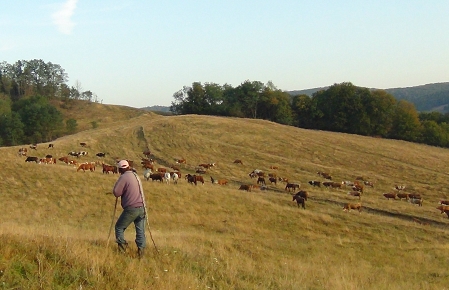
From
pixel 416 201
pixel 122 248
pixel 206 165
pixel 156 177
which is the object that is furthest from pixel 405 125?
pixel 122 248

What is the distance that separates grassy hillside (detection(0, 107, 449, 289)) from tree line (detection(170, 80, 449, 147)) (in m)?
19.7

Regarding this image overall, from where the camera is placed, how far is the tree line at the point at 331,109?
79625mm

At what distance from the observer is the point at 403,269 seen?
548 inches

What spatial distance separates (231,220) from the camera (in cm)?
2245

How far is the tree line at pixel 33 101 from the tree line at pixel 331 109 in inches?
1158

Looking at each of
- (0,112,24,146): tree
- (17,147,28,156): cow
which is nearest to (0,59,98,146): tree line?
(0,112,24,146): tree

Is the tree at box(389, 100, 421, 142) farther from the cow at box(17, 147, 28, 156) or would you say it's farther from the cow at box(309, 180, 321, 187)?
the cow at box(17, 147, 28, 156)

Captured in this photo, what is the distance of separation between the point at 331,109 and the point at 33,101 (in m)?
62.8

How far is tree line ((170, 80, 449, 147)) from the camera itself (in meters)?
79.6

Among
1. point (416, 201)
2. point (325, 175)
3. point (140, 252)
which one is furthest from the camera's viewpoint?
point (325, 175)

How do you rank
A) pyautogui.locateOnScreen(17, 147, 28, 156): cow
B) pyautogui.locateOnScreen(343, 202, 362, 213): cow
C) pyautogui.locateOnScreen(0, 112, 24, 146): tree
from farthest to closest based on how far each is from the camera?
1. pyautogui.locateOnScreen(0, 112, 24, 146): tree
2. pyautogui.locateOnScreen(17, 147, 28, 156): cow
3. pyautogui.locateOnScreen(343, 202, 362, 213): cow

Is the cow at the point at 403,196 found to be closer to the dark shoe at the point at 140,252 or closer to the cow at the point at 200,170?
the cow at the point at 200,170

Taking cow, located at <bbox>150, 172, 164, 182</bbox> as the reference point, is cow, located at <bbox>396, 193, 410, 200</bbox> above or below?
below

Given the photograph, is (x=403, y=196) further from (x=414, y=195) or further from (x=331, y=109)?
(x=331, y=109)
